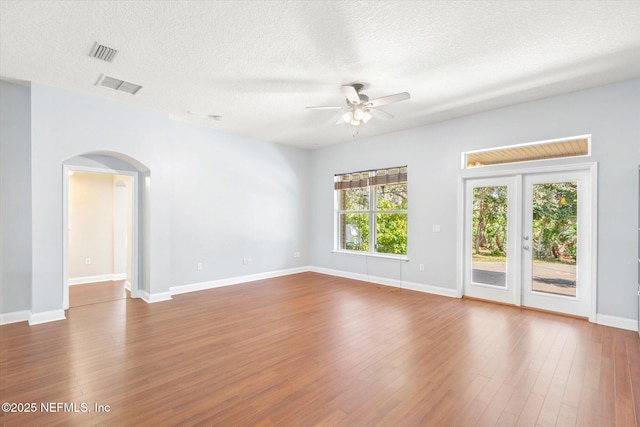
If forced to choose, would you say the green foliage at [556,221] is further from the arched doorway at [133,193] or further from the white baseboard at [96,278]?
the white baseboard at [96,278]

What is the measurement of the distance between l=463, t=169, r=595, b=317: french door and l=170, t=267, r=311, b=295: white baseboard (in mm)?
3721

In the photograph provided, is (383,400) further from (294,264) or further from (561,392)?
(294,264)

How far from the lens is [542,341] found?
325cm

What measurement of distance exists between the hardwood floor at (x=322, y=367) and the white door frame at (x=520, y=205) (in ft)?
1.62

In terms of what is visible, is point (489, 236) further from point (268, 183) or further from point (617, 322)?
point (268, 183)

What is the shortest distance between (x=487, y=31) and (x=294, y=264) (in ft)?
18.8

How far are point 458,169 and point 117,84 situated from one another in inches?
200

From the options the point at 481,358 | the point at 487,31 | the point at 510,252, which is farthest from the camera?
the point at 510,252

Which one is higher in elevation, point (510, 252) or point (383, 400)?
point (510, 252)

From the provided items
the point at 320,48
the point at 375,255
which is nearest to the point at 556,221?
the point at 375,255

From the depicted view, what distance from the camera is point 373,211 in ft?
21.1

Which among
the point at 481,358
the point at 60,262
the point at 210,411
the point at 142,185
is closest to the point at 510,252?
the point at 481,358

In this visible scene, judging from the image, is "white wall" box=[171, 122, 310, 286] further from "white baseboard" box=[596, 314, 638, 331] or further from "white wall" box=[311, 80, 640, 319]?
"white baseboard" box=[596, 314, 638, 331]

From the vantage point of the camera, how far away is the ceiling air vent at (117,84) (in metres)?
3.65
